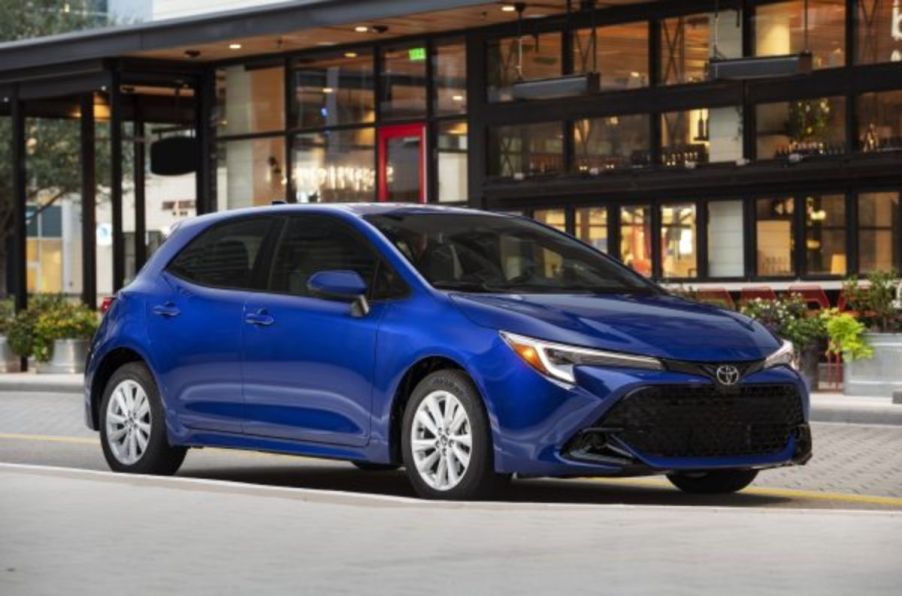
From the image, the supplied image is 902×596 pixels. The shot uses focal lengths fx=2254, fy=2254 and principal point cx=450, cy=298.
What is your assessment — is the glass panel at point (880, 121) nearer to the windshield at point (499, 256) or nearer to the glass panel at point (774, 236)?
the glass panel at point (774, 236)

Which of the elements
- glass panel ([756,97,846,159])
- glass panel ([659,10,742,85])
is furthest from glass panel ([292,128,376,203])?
glass panel ([756,97,846,159])

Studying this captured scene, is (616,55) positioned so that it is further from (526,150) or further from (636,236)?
(636,236)

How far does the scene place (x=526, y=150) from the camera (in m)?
34.1

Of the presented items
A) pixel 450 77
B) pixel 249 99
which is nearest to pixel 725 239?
pixel 450 77

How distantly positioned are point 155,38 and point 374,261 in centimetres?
2363

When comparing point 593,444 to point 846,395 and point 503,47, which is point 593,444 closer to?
point 846,395

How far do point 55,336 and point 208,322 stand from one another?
19.7 metres

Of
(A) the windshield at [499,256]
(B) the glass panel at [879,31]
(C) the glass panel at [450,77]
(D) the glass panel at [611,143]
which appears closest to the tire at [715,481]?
(A) the windshield at [499,256]

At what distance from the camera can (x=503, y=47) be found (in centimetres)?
3431

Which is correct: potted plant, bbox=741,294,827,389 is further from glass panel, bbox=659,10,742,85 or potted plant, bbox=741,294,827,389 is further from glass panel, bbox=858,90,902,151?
glass panel, bbox=659,10,742,85

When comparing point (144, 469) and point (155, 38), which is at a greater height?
point (155, 38)

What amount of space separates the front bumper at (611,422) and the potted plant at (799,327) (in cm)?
1220

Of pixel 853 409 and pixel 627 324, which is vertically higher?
pixel 627 324

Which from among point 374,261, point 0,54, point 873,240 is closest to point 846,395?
point 873,240
